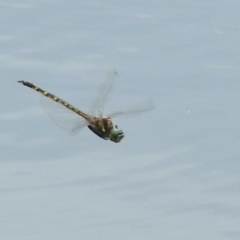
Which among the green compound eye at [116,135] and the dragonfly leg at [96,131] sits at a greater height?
the green compound eye at [116,135]

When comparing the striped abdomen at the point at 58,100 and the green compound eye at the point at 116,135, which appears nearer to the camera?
the green compound eye at the point at 116,135

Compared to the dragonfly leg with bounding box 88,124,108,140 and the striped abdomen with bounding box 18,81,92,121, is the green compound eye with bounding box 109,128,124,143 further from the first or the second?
the striped abdomen with bounding box 18,81,92,121

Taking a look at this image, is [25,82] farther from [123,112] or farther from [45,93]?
[123,112]

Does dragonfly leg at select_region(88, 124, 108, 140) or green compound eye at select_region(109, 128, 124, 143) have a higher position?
green compound eye at select_region(109, 128, 124, 143)

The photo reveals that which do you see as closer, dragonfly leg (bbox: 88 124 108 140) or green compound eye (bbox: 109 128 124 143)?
green compound eye (bbox: 109 128 124 143)

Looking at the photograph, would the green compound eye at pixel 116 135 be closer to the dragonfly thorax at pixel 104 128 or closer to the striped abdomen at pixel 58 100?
the dragonfly thorax at pixel 104 128

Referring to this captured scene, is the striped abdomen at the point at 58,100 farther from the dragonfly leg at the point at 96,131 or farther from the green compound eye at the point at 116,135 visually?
the green compound eye at the point at 116,135

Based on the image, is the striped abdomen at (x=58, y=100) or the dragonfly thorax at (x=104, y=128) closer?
the dragonfly thorax at (x=104, y=128)

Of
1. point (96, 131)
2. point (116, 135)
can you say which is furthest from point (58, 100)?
point (116, 135)
